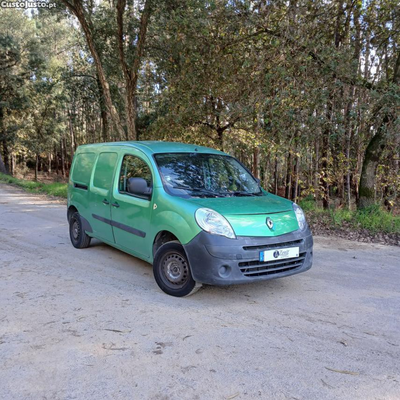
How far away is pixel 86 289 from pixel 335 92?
23.4 ft

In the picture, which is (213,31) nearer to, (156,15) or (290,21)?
(290,21)

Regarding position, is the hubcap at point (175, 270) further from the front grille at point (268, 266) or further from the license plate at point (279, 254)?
the license plate at point (279, 254)

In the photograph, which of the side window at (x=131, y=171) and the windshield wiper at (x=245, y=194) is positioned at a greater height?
the side window at (x=131, y=171)

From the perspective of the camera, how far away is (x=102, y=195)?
539 centimetres

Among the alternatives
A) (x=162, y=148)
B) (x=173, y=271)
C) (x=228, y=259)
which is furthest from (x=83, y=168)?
(x=228, y=259)

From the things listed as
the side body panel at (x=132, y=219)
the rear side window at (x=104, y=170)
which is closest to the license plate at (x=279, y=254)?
the side body panel at (x=132, y=219)

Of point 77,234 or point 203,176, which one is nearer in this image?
point 203,176

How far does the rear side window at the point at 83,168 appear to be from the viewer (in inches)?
233

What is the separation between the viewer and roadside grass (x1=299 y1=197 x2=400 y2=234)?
7684 mm

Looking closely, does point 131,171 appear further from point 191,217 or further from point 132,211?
point 191,217

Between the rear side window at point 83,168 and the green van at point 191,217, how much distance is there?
100 mm

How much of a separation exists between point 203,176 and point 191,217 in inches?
41.4

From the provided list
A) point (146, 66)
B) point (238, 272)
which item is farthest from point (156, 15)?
point (238, 272)

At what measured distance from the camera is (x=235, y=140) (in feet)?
42.5
